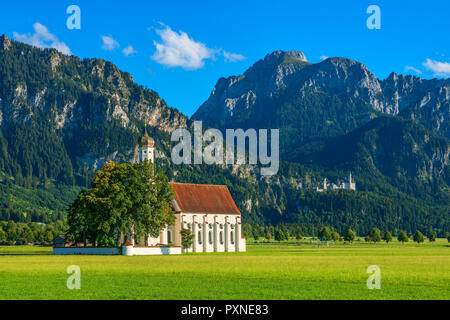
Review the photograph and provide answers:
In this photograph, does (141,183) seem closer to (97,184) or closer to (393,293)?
Result: (97,184)

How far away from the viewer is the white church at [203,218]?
121 meters

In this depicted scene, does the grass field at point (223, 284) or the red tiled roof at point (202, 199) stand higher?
the red tiled roof at point (202, 199)

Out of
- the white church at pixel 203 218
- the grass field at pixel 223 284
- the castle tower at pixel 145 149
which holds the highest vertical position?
the castle tower at pixel 145 149

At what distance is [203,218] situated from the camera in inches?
5027

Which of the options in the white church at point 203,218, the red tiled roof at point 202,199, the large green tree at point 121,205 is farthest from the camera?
the red tiled roof at point 202,199

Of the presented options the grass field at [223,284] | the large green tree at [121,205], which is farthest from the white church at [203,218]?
the grass field at [223,284]

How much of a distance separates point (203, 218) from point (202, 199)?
4.80 meters

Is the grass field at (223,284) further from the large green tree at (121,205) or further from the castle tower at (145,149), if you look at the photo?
the castle tower at (145,149)

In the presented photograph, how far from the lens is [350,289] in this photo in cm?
3938

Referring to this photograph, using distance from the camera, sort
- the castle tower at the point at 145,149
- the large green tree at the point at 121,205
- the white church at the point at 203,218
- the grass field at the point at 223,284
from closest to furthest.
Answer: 1. the grass field at the point at 223,284
2. the large green tree at the point at 121,205
3. the white church at the point at 203,218
4. the castle tower at the point at 145,149

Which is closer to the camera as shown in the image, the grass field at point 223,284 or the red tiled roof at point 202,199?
the grass field at point 223,284

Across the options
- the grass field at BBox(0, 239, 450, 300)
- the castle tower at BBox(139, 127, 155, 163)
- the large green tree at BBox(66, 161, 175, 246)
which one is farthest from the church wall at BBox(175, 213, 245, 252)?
the grass field at BBox(0, 239, 450, 300)

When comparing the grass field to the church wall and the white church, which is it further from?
the church wall
